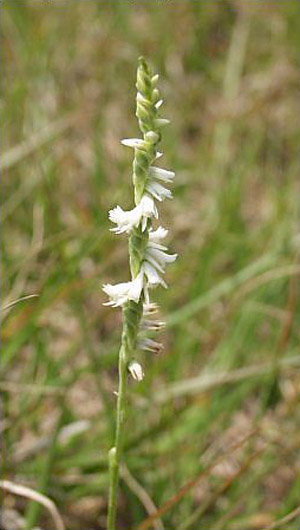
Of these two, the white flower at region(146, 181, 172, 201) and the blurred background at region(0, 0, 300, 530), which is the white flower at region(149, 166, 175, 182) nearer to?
the white flower at region(146, 181, 172, 201)

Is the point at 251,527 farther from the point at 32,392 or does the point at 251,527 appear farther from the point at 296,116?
the point at 296,116

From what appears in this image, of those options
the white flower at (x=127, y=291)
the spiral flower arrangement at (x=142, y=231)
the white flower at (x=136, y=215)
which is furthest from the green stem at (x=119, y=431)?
the white flower at (x=136, y=215)

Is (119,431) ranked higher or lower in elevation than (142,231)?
lower

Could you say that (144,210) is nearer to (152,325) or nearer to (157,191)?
(157,191)

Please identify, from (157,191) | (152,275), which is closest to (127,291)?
(152,275)

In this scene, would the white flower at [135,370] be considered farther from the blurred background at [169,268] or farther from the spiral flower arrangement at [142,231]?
the blurred background at [169,268]

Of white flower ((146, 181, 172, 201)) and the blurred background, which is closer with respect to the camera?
white flower ((146, 181, 172, 201))

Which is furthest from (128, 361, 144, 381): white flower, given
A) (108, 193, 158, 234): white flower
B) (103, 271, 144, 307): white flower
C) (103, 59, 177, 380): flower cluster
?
(108, 193, 158, 234): white flower

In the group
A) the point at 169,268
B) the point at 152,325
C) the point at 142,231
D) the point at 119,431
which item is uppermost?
the point at 169,268
